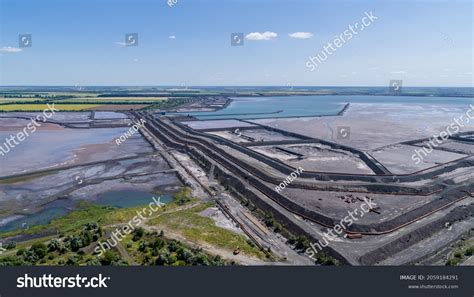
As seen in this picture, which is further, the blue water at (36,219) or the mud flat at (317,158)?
the mud flat at (317,158)

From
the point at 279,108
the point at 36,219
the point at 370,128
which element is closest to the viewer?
the point at 36,219

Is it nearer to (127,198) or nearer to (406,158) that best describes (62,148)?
(127,198)

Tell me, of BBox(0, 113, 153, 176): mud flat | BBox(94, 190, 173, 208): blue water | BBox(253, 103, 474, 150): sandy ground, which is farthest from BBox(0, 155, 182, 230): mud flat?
BBox(253, 103, 474, 150): sandy ground

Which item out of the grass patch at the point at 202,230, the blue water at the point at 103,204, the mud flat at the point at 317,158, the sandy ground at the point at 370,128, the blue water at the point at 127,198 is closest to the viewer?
the grass patch at the point at 202,230

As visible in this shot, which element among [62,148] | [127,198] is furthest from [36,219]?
[62,148]

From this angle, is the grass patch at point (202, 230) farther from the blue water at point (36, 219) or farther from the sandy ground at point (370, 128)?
the sandy ground at point (370, 128)

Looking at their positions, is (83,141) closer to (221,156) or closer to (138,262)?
(221,156)

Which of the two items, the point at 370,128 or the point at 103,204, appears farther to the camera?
the point at 370,128

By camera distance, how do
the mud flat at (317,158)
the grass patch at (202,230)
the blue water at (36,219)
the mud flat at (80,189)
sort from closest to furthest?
1. the grass patch at (202,230)
2. the blue water at (36,219)
3. the mud flat at (80,189)
4. the mud flat at (317,158)

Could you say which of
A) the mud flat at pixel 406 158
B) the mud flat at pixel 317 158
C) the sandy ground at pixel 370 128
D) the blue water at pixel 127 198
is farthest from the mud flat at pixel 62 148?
the mud flat at pixel 406 158

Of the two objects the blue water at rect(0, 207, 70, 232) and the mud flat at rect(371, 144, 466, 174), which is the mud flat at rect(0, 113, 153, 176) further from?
the mud flat at rect(371, 144, 466, 174)

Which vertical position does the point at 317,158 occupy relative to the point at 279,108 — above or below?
below
